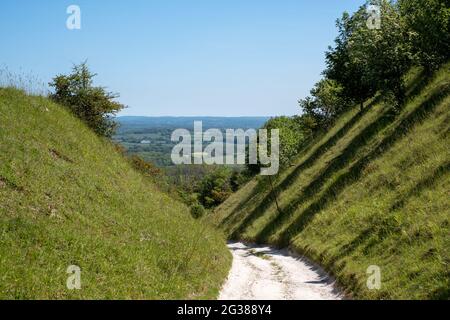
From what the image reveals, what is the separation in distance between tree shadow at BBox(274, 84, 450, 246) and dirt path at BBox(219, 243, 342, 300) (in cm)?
767

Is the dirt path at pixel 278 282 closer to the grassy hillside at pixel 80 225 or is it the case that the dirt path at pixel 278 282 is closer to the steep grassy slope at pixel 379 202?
the steep grassy slope at pixel 379 202

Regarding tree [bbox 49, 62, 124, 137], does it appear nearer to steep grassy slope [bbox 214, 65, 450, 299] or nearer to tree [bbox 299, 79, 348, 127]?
steep grassy slope [bbox 214, 65, 450, 299]

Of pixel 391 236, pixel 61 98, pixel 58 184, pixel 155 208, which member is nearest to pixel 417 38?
pixel 391 236

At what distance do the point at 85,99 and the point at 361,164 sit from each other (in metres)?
24.7

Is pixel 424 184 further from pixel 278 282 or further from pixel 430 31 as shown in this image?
pixel 430 31

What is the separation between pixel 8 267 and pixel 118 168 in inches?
733

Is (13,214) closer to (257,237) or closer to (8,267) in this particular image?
(8,267)

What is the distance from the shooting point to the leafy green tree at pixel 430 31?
130 feet

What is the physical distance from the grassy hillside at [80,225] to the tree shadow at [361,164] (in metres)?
12.2

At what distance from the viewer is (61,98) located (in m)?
37.6

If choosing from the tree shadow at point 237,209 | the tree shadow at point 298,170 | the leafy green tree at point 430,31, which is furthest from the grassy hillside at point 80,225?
the tree shadow at point 237,209

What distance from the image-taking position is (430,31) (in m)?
40.6

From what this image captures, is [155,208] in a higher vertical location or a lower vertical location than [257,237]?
higher

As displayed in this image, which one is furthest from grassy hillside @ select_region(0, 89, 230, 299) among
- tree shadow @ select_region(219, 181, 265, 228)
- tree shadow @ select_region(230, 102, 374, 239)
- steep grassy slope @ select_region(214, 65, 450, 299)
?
tree shadow @ select_region(219, 181, 265, 228)
